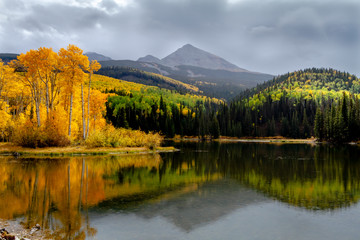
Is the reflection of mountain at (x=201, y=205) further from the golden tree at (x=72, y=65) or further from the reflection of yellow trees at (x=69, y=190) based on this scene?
the golden tree at (x=72, y=65)

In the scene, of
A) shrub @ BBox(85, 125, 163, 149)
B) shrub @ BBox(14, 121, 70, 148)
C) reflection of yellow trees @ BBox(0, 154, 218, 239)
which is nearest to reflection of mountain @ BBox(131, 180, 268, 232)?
reflection of yellow trees @ BBox(0, 154, 218, 239)

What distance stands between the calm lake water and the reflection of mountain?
48 mm

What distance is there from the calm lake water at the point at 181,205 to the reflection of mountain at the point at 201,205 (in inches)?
1.9

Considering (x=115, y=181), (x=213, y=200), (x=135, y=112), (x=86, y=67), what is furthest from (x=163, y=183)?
(x=135, y=112)

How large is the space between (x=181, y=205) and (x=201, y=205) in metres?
1.15

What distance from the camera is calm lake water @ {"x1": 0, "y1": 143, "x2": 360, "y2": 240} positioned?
11500 millimetres

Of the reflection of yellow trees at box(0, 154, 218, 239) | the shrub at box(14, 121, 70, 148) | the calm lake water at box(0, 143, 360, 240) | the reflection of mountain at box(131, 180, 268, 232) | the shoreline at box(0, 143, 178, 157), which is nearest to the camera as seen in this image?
the calm lake water at box(0, 143, 360, 240)

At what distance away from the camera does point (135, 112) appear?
134125mm

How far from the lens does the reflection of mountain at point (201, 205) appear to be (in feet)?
43.0

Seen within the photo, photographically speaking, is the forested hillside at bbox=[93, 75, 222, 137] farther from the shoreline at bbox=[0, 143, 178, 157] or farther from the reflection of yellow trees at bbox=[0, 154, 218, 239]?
the reflection of yellow trees at bbox=[0, 154, 218, 239]

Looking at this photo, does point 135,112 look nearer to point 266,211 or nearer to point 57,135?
point 57,135

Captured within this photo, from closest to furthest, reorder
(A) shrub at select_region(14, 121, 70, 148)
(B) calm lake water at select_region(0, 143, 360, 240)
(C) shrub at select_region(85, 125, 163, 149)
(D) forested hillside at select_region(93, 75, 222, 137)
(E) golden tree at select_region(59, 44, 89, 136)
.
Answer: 1. (B) calm lake water at select_region(0, 143, 360, 240)
2. (A) shrub at select_region(14, 121, 70, 148)
3. (E) golden tree at select_region(59, 44, 89, 136)
4. (C) shrub at select_region(85, 125, 163, 149)
5. (D) forested hillside at select_region(93, 75, 222, 137)

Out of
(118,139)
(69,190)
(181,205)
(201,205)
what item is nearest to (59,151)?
(118,139)

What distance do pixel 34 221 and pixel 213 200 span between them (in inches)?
384
